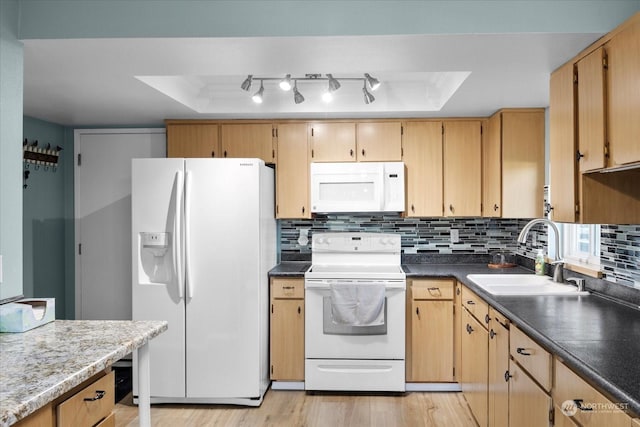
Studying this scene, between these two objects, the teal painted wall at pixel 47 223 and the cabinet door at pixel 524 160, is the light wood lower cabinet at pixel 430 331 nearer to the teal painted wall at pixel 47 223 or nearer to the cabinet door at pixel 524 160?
the cabinet door at pixel 524 160

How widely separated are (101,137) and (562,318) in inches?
148

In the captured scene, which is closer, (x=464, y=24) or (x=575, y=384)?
(x=575, y=384)

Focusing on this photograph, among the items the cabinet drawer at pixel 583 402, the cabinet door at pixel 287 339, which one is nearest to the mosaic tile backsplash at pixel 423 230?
the cabinet door at pixel 287 339

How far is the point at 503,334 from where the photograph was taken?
232cm

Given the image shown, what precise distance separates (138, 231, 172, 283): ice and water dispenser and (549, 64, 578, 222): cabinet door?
7.95 ft

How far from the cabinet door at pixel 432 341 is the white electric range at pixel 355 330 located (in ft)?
0.48

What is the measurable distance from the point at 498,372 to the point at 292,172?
7.13ft

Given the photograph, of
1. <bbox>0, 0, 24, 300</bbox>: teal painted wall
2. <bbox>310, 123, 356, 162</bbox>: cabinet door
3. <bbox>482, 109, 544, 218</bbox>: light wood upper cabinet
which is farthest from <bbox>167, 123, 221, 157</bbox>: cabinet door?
<bbox>482, 109, 544, 218</bbox>: light wood upper cabinet

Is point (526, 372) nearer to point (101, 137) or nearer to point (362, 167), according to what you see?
point (362, 167)

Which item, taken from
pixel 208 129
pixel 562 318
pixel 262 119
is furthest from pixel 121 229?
pixel 562 318

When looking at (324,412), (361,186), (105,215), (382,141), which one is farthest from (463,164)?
(105,215)

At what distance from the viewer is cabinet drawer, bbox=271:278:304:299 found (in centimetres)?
359

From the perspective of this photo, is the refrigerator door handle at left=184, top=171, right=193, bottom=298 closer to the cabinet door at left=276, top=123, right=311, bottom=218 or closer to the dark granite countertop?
the cabinet door at left=276, top=123, right=311, bottom=218

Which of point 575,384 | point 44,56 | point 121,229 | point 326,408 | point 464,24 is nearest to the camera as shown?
point 575,384
